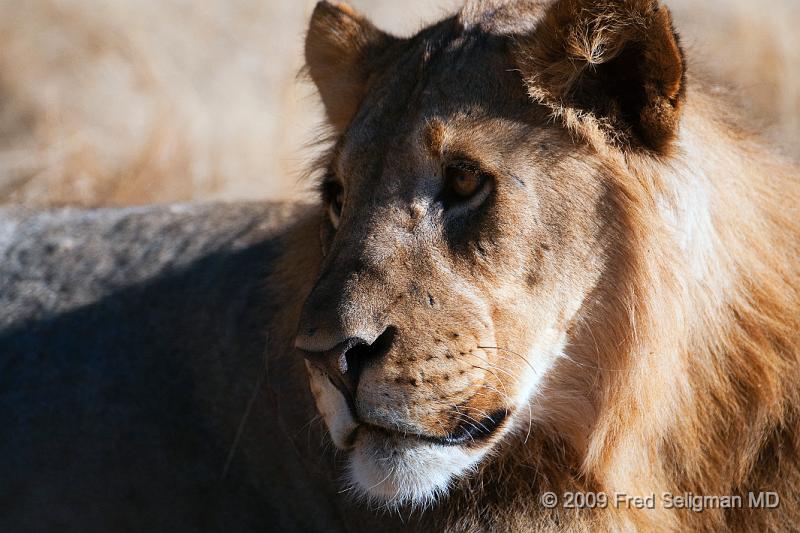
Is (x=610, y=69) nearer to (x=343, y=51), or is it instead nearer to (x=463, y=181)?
(x=463, y=181)

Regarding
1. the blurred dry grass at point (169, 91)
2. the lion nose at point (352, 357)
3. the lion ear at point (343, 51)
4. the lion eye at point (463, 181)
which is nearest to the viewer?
the lion nose at point (352, 357)

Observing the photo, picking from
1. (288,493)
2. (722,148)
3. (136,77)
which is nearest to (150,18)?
(136,77)

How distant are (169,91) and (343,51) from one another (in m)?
6.36

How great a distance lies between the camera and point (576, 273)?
3264 mm

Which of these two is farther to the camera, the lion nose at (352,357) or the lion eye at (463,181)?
the lion eye at (463,181)

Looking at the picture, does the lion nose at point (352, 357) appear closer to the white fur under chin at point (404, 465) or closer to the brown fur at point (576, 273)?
the brown fur at point (576, 273)

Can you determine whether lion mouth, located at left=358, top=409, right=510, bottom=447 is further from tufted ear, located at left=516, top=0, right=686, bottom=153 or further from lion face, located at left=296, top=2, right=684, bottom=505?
tufted ear, located at left=516, top=0, right=686, bottom=153

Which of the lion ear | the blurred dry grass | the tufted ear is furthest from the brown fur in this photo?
the blurred dry grass

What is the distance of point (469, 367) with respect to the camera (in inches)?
123

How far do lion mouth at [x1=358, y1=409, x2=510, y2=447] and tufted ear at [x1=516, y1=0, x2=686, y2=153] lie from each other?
0.97m

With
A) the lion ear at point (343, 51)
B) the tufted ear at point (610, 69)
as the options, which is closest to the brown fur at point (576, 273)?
the tufted ear at point (610, 69)

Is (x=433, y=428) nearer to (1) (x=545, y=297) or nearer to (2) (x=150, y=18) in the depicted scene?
(1) (x=545, y=297)

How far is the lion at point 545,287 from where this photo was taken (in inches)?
124

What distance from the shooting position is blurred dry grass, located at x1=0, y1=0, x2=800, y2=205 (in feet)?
30.2
